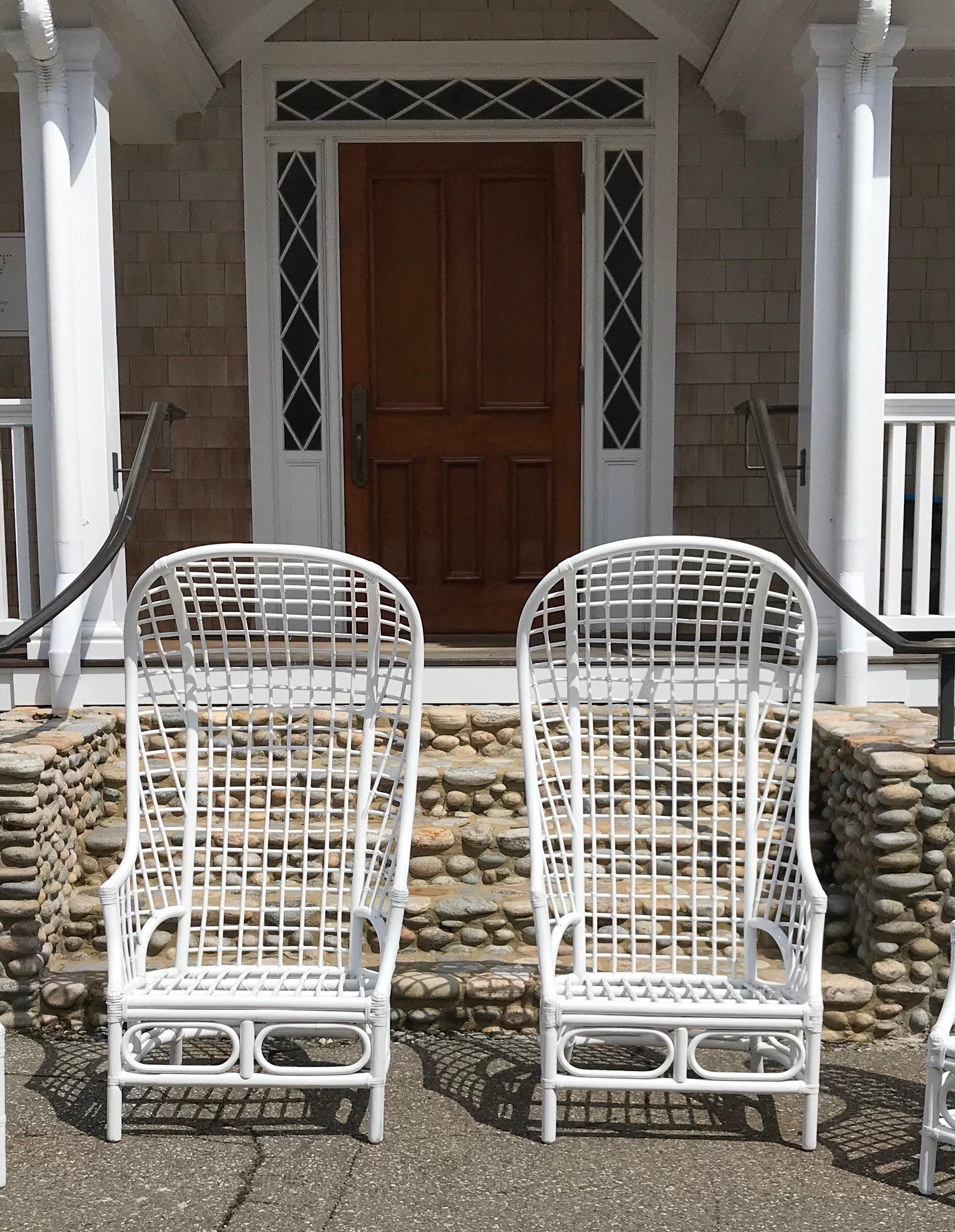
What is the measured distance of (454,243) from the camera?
5367 millimetres

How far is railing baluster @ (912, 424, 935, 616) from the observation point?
4.20m

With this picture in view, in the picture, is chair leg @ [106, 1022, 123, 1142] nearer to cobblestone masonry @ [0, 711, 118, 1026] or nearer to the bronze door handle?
cobblestone masonry @ [0, 711, 118, 1026]

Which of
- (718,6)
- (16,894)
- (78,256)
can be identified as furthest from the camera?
(718,6)

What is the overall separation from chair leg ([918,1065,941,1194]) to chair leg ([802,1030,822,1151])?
23 cm

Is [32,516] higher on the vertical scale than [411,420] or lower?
lower

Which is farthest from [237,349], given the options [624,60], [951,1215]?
[951,1215]

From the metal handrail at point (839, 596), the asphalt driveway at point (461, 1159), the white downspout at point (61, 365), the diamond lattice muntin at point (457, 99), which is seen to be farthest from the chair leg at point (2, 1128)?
the diamond lattice muntin at point (457, 99)

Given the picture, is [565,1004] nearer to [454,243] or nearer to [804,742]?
[804,742]

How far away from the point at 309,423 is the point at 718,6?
241 centimetres

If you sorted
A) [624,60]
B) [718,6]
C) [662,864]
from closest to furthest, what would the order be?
[662,864] < [718,6] < [624,60]

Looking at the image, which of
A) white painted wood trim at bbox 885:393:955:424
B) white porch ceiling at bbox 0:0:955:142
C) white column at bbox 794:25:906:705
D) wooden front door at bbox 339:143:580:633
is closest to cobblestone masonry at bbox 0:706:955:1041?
white column at bbox 794:25:906:705

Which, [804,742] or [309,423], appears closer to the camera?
[804,742]

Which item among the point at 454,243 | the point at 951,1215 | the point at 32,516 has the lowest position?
the point at 951,1215

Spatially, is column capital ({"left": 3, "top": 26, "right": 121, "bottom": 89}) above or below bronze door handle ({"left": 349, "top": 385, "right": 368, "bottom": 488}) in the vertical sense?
above
